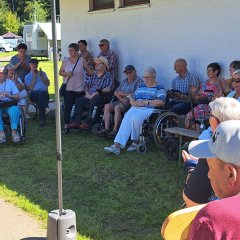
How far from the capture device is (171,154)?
6.53 m

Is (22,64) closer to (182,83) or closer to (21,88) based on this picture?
(21,88)

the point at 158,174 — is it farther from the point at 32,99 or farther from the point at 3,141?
the point at 32,99

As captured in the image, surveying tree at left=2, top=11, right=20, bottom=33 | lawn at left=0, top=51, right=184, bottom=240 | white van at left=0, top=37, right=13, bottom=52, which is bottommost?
lawn at left=0, top=51, right=184, bottom=240

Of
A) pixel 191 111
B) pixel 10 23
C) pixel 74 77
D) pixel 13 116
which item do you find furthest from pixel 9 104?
pixel 10 23

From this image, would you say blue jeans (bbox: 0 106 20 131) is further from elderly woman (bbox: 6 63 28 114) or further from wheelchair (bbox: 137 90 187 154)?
wheelchair (bbox: 137 90 187 154)

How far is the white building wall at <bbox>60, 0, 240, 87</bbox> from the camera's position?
704 cm

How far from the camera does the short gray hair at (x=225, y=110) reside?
2.99 metres

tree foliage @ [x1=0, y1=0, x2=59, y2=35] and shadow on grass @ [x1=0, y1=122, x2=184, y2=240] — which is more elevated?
tree foliage @ [x1=0, y1=0, x2=59, y2=35]

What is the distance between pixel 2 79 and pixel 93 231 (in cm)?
431

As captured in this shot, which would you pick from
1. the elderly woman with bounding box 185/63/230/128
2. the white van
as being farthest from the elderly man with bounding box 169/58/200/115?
the white van

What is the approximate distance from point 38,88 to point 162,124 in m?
3.36

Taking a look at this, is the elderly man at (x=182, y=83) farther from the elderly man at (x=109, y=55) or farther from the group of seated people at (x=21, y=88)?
the group of seated people at (x=21, y=88)

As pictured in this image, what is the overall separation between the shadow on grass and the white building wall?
1652 mm

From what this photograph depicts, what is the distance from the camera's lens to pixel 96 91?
8.41m
